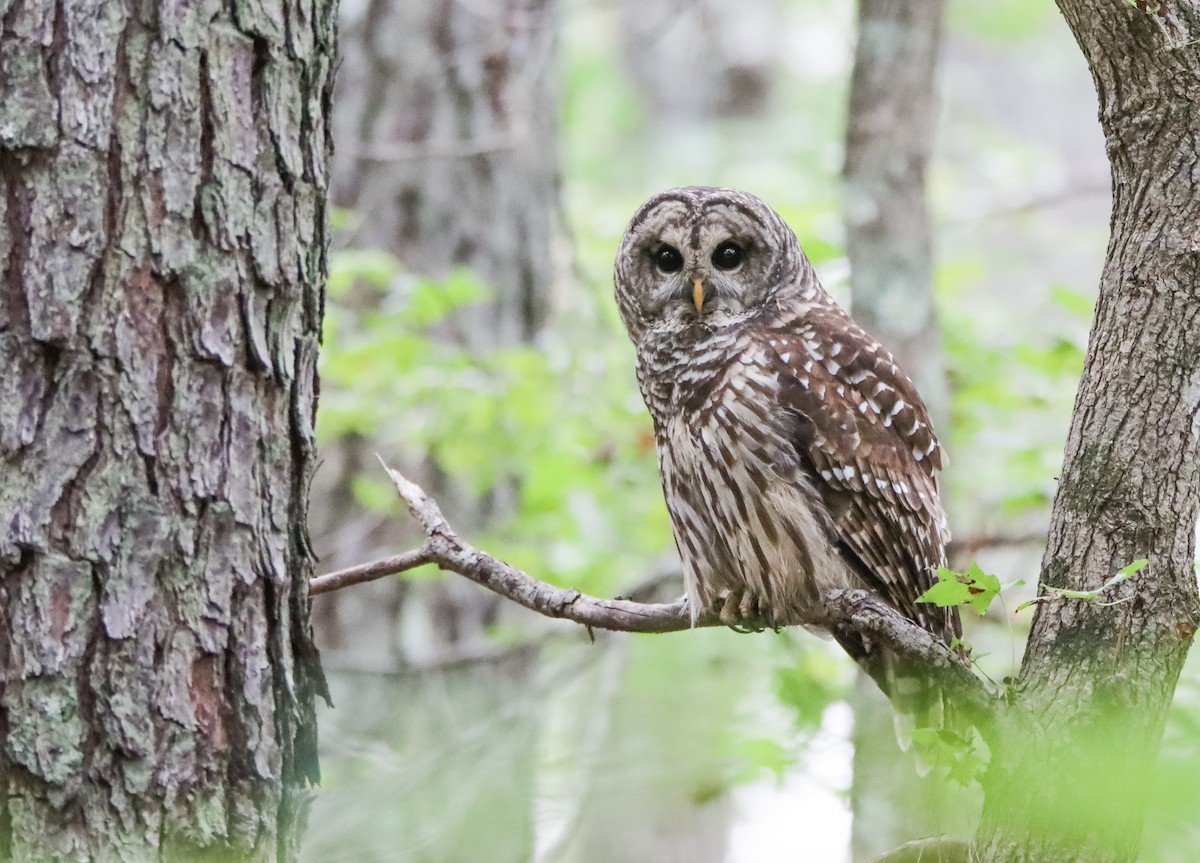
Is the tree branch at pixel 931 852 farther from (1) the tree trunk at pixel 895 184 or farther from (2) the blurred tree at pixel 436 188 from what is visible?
(2) the blurred tree at pixel 436 188

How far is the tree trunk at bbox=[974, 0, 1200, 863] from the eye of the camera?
196 centimetres

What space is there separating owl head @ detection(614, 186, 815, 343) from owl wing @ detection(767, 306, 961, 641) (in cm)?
21

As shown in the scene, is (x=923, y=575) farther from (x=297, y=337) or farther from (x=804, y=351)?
(x=297, y=337)

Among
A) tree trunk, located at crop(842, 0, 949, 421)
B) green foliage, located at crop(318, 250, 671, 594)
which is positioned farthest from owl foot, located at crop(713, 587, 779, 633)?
green foliage, located at crop(318, 250, 671, 594)

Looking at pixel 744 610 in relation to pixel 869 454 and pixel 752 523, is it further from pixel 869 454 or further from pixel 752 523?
pixel 869 454

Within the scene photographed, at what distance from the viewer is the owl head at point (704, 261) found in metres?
3.64

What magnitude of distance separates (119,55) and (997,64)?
1607 cm

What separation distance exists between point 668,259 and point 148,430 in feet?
6.00

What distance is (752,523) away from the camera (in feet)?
11.1

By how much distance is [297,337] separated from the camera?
2.49 metres

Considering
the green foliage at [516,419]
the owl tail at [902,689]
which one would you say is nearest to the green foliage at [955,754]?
the owl tail at [902,689]

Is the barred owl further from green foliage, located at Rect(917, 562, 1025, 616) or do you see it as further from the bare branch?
green foliage, located at Rect(917, 562, 1025, 616)

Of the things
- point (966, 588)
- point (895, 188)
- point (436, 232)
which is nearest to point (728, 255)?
point (895, 188)

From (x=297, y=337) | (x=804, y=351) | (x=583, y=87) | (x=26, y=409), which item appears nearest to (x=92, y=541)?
(x=26, y=409)
